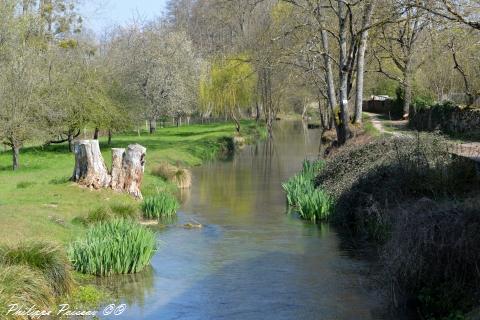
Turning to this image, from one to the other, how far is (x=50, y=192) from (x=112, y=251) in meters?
8.30

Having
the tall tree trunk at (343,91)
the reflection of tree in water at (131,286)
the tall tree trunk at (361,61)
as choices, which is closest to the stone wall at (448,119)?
the tall tree trunk at (361,61)

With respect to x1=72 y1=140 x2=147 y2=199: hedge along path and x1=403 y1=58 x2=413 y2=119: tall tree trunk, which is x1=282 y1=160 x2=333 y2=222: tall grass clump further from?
x1=403 y1=58 x2=413 y2=119: tall tree trunk

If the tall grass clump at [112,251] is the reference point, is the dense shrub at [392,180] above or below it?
above

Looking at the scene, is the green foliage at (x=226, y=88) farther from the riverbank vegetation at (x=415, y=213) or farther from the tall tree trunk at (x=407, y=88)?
the riverbank vegetation at (x=415, y=213)

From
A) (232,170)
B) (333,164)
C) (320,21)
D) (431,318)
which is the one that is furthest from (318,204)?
(232,170)

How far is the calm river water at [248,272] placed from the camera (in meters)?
11.8

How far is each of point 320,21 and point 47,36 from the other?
89.3 ft

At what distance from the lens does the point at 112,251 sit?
13516 millimetres

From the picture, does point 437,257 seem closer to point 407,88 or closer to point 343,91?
point 343,91

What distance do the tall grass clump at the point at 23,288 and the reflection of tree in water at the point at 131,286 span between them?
1647 mm

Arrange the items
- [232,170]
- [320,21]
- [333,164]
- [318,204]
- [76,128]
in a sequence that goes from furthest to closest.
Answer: [76,128] → [232,170] → [320,21] → [333,164] → [318,204]

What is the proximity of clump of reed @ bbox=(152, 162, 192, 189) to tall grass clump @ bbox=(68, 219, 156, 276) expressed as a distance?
14.0m

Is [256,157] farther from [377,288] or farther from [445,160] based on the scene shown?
[377,288]

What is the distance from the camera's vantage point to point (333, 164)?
76.0ft
